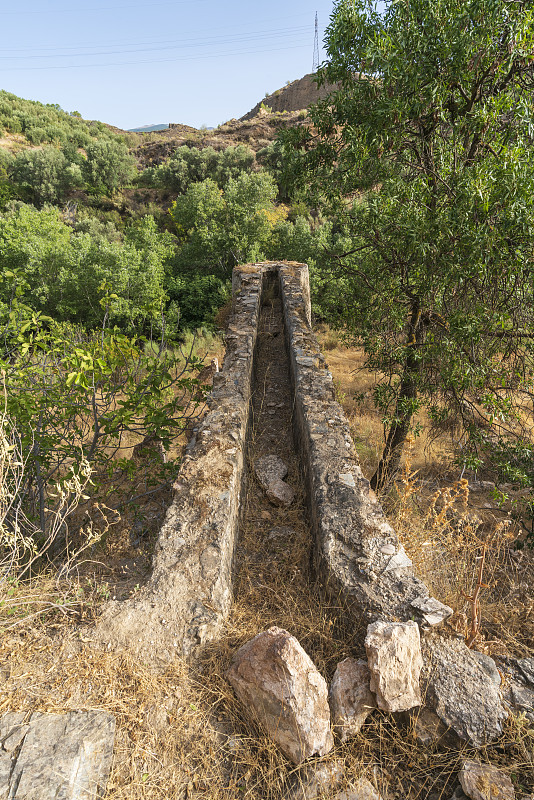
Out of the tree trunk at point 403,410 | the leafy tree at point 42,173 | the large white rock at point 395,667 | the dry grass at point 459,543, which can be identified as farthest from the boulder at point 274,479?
the leafy tree at point 42,173

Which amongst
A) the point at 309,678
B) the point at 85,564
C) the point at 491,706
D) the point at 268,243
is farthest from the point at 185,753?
the point at 268,243

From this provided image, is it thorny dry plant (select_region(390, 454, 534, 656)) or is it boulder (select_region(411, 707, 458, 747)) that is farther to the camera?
thorny dry plant (select_region(390, 454, 534, 656))

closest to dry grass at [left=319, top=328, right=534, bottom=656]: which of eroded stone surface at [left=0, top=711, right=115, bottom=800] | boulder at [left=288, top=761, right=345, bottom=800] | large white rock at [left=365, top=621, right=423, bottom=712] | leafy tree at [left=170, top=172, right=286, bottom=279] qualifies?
large white rock at [left=365, top=621, right=423, bottom=712]

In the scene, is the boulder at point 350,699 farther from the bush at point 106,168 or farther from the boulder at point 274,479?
the bush at point 106,168

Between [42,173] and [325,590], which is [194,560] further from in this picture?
[42,173]

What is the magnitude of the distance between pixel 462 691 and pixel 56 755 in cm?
→ 196

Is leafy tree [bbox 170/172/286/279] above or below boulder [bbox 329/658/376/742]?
above

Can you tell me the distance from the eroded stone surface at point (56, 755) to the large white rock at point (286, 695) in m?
0.71

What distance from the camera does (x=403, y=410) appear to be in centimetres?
501

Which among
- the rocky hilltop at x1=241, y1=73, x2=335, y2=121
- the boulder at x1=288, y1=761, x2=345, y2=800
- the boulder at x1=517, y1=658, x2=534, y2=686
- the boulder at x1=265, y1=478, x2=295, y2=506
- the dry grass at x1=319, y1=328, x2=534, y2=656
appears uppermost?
the rocky hilltop at x1=241, y1=73, x2=335, y2=121

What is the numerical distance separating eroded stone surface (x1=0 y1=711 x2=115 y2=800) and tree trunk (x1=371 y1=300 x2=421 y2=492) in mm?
4048

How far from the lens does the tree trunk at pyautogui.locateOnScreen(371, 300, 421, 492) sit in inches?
197

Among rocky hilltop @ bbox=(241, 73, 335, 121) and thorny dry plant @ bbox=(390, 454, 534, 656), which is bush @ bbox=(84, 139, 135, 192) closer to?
rocky hilltop @ bbox=(241, 73, 335, 121)

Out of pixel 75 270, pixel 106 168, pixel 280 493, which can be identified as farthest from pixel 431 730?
pixel 106 168
